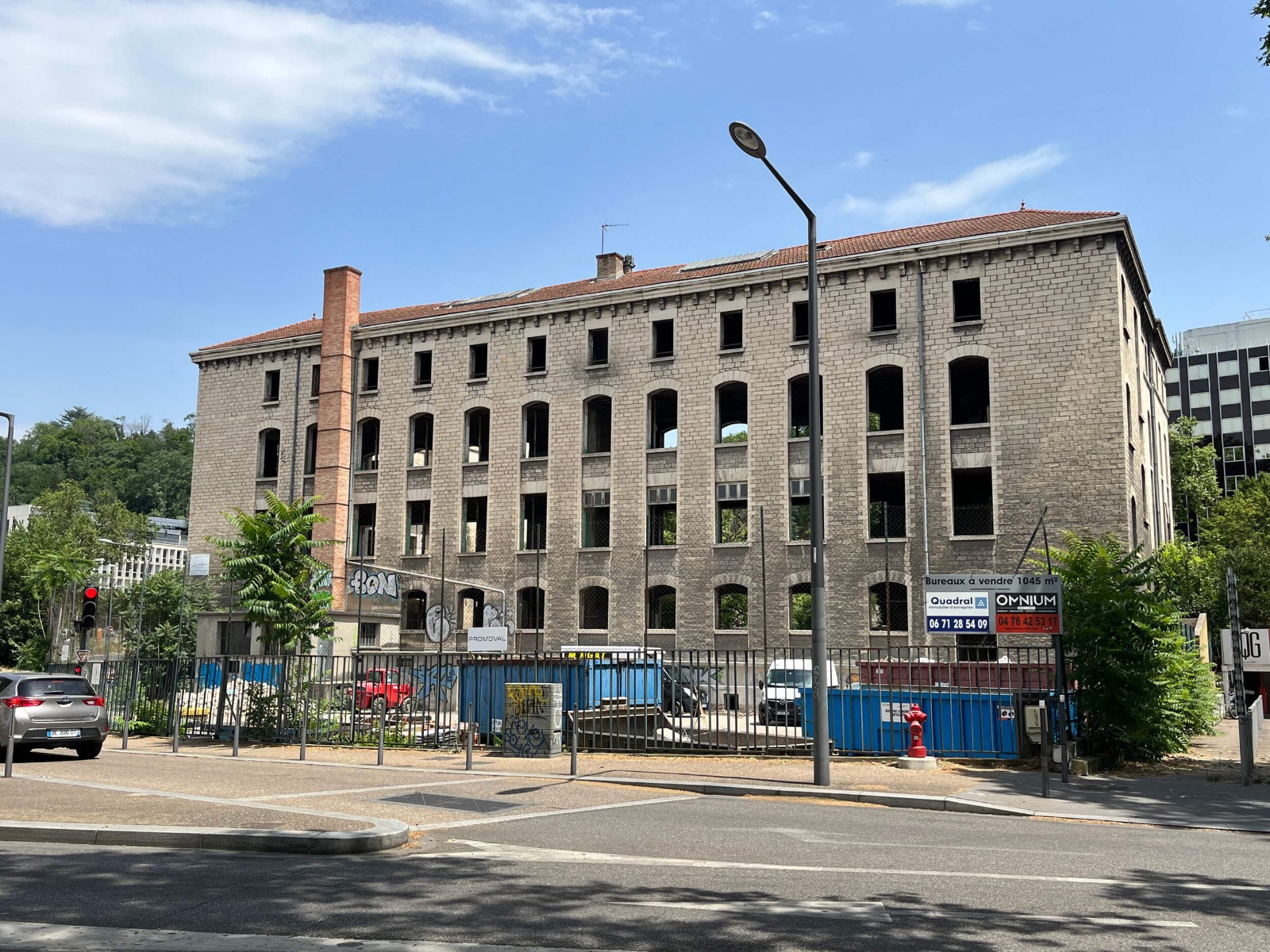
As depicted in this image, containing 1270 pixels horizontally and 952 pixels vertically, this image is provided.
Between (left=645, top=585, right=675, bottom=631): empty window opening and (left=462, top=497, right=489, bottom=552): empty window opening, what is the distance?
24.4 feet

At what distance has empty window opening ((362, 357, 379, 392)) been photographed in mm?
45844

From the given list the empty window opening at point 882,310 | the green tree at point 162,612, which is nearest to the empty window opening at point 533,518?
the empty window opening at point 882,310

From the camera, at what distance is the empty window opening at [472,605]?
42.7 metres

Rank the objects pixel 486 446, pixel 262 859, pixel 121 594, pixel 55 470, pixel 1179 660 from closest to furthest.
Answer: pixel 262 859 → pixel 1179 660 → pixel 486 446 → pixel 121 594 → pixel 55 470

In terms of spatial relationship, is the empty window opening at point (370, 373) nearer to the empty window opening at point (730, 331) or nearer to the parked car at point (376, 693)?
the empty window opening at point (730, 331)

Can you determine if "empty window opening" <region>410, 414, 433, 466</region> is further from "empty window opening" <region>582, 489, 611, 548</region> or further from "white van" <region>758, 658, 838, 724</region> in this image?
"white van" <region>758, 658, 838, 724</region>

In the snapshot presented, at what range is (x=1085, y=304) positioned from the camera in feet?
110

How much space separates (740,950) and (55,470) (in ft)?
463

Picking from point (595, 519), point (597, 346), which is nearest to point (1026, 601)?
point (595, 519)

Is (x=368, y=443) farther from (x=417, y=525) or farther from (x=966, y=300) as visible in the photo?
(x=966, y=300)

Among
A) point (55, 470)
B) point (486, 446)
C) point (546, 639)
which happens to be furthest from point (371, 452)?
point (55, 470)

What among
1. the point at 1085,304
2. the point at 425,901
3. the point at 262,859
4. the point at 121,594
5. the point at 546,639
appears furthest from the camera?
the point at 121,594

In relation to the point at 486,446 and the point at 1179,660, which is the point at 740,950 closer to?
the point at 1179,660

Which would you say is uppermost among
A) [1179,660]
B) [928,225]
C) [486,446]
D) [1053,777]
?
[928,225]
